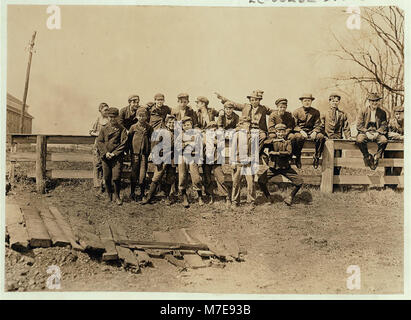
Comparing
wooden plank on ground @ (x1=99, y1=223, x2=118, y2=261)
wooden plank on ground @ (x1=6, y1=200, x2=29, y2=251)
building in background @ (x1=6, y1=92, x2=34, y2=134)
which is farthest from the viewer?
building in background @ (x1=6, y1=92, x2=34, y2=134)

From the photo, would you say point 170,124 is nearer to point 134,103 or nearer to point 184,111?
point 184,111

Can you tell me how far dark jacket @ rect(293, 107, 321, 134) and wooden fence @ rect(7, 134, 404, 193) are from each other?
0.87 feet

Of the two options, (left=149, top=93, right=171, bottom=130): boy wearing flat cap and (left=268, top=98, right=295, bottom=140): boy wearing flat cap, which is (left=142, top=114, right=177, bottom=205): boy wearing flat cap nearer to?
(left=149, top=93, right=171, bottom=130): boy wearing flat cap

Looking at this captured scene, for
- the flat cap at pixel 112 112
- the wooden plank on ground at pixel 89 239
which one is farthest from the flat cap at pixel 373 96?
the wooden plank on ground at pixel 89 239

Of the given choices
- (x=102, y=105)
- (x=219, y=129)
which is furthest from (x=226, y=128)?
(x=102, y=105)

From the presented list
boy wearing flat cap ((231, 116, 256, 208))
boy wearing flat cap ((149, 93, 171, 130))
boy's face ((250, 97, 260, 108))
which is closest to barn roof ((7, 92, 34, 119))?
boy wearing flat cap ((149, 93, 171, 130))

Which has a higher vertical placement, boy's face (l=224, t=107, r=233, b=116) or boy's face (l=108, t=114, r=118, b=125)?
boy's face (l=224, t=107, r=233, b=116)

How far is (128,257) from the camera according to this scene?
7922 mm

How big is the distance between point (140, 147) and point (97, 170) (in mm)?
917

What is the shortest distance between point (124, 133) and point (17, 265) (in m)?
2.78

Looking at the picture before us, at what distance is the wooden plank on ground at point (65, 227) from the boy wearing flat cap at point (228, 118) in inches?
122

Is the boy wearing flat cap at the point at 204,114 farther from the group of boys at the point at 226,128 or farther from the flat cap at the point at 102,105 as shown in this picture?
the flat cap at the point at 102,105

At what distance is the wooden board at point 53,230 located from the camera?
789cm

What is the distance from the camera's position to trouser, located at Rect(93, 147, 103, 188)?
9.05 meters
